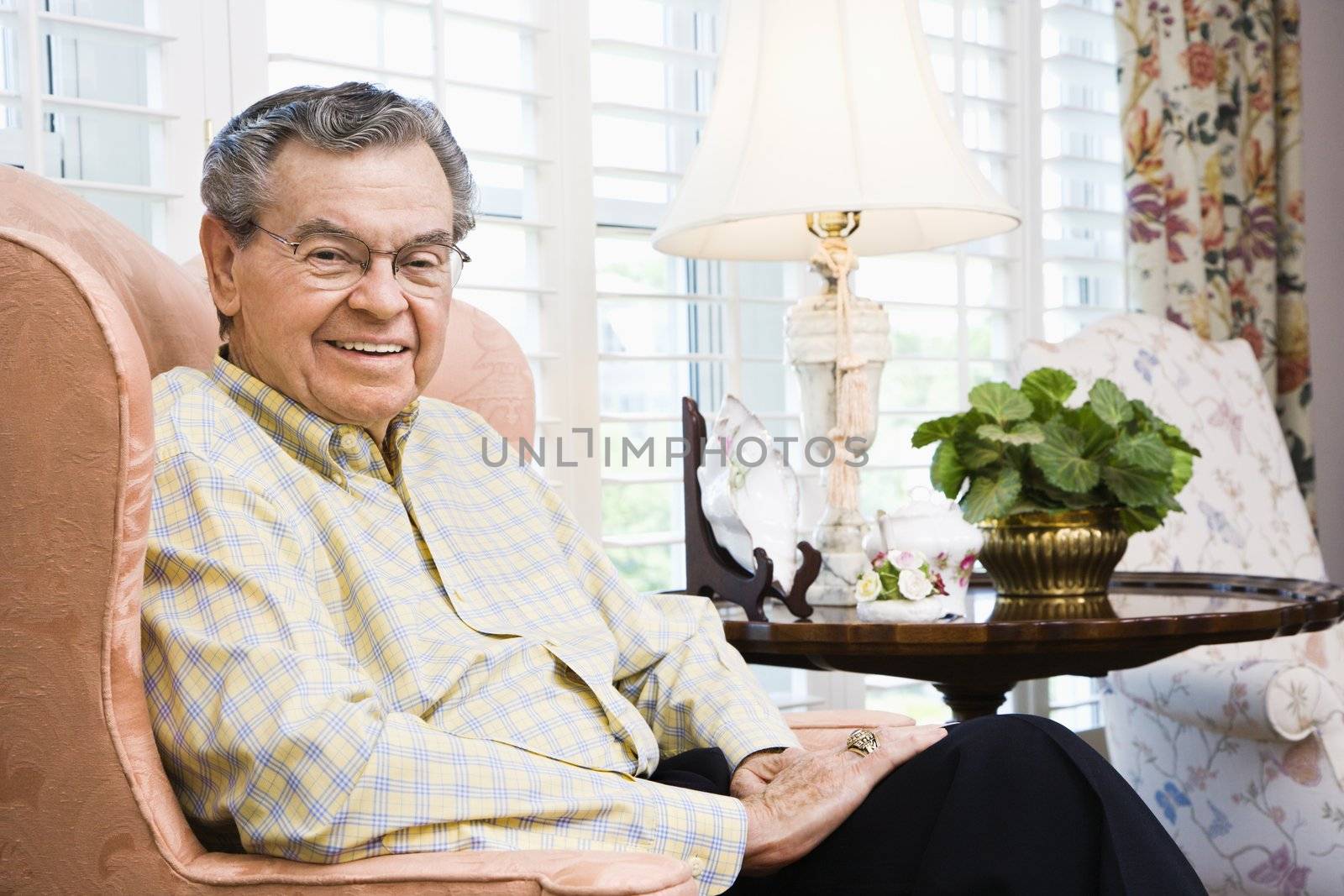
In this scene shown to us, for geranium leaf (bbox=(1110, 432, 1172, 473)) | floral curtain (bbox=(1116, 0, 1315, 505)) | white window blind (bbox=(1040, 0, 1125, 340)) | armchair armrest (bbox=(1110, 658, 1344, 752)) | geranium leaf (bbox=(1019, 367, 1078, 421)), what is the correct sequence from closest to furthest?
1. geranium leaf (bbox=(1110, 432, 1172, 473))
2. geranium leaf (bbox=(1019, 367, 1078, 421))
3. armchair armrest (bbox=(1110, 658, 1344, 752))
4. floral curtain (bbox=(1116, 0, 1315, 505))
5. white window blind (bbox=(1040, 0, 1125, 340))

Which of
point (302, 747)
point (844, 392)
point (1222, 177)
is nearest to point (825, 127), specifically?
point (844, 392)

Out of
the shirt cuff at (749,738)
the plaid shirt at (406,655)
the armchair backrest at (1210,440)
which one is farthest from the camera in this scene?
the armchair backrest at (1210,440)

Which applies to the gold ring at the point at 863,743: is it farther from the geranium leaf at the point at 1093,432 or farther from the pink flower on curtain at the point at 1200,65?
the pink flower on curtain at the point at 1200,65

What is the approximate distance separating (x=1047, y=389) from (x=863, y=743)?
0.75 meters

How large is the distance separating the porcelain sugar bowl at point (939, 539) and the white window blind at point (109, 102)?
105 centimetres

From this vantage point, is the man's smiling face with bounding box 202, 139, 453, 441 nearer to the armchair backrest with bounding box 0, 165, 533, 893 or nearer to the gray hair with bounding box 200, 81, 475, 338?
the gray hair with bounding box 200, 81, 475, 338

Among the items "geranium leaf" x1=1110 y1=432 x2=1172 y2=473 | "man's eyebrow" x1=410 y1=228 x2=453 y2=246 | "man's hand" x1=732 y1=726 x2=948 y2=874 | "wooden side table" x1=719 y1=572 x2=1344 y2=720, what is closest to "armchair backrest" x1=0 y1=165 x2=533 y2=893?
"man's eyebrow" x1=410 y1=228 x2=453 y2=246

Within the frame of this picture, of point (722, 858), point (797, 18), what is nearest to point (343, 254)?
point (722, 858)

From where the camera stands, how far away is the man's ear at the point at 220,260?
1.24 metres

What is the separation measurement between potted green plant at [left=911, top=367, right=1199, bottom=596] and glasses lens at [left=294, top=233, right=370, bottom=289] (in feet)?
2.77

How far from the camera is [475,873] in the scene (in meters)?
0.90

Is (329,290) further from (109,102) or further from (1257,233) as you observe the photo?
(1257,233)

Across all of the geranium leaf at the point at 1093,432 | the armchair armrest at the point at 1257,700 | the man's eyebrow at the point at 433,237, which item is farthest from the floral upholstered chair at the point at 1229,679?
the man's eyebrow at the point at 433,237

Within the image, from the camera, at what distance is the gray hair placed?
3.96ft
